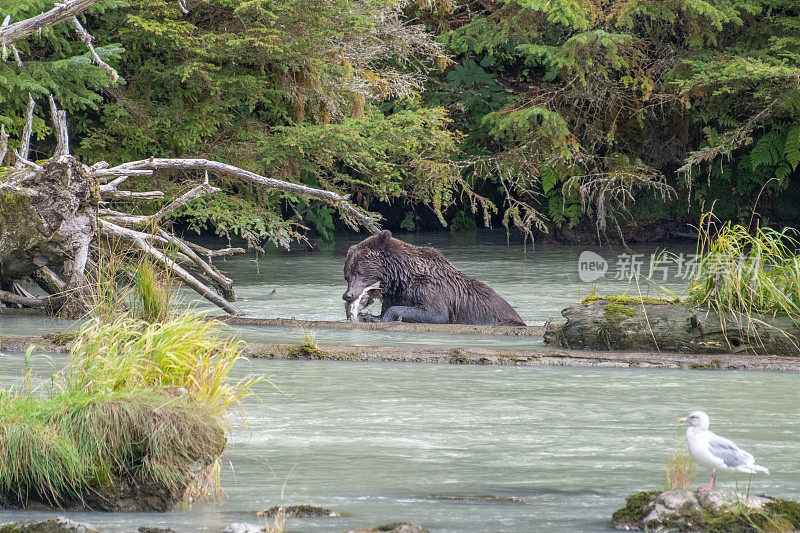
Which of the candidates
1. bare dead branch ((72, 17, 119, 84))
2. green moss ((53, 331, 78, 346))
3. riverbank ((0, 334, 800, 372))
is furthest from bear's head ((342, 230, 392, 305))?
bare dead branch ((72, 17, 119, 84))

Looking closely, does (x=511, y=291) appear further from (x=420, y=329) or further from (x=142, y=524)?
(x=142, y=524)

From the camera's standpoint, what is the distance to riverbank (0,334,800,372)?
8.06 meters

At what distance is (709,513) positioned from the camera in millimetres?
4270

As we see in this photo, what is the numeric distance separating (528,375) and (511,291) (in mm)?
7246

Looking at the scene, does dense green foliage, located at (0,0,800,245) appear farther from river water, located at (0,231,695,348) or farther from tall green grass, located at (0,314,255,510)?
tall green grass, located at (0,314,255,510)

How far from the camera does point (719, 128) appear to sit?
2303 cm

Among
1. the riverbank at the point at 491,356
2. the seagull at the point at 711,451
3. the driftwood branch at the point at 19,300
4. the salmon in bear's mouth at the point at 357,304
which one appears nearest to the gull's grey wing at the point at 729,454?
the seagull at the point at 711,451

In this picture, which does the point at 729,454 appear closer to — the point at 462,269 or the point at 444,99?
the point at 462,269

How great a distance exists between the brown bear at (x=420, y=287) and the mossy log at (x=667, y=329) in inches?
78.2

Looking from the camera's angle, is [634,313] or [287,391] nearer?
[287,391]

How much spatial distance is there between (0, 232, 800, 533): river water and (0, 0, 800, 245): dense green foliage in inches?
315

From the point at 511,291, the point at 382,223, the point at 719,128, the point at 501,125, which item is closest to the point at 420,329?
the point at 511,291

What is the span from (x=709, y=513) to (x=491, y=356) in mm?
4179

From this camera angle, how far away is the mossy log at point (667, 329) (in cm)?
839
